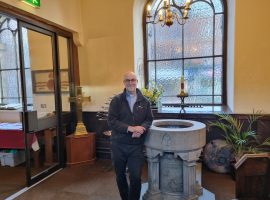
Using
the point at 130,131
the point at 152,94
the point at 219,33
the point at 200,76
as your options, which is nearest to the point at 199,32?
the point at 219,33

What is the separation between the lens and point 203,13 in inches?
148

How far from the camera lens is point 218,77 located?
3.75 metres

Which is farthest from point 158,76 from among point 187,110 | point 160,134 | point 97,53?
point 160,134

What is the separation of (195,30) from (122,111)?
7.75 feet

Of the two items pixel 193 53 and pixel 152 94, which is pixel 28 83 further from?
pixel 193 53

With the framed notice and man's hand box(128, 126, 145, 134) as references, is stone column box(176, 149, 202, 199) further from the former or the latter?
the framed notice

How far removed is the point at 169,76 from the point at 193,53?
57 cm

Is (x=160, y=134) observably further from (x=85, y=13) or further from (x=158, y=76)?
(x=85, y=13)

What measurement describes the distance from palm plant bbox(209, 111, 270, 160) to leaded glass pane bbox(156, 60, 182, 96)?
3.40 ft

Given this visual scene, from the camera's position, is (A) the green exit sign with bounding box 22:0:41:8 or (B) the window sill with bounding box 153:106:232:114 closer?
(A) the green exit sign with bounding box 22:0:41:8

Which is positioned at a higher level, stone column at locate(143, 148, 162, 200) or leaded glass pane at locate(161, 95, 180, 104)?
leaded glass pane at locate(161, 95, 180, 104)

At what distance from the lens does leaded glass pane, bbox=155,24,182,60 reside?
391cm

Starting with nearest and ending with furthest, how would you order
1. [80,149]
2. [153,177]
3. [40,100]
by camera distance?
[153,177], [40,100], [80,149]

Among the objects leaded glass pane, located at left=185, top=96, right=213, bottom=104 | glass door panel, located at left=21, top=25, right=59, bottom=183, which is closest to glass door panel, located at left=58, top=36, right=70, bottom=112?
glass door panel, located at left=21, top=25, right=59, bottom=183
